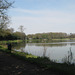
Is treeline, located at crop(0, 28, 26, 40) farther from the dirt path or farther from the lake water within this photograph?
the dirt path

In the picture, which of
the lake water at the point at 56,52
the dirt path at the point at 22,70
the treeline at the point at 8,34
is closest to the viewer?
the dirt path at the point at 22,70

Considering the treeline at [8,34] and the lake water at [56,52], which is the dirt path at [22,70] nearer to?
the lake water at [56,52]

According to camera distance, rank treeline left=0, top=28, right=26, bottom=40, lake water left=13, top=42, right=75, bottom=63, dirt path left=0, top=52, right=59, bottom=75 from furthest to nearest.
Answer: treeline left=0, top=28, right=26, bottom=40, lake water left=13, top=42, right=75, bottom=63, dirt path left=0, top=52, right=59, bottom=75

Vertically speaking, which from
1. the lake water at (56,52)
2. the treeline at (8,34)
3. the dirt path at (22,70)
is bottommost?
the lake water at (56,52)

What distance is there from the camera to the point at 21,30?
68.9 m

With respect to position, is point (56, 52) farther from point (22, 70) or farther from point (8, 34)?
point (8, 34)

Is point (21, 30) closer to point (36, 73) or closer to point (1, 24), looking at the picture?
point (1, 24)

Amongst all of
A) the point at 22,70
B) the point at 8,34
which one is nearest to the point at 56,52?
the point at 22,70

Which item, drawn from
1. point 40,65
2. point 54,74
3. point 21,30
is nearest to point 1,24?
point 40,65

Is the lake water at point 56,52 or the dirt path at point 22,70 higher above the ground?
the dirt path at point 22,70

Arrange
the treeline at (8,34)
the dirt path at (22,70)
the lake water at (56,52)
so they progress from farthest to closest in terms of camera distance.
→ the treeline at (8,34) < the lake water at (56,52) < the dirt path at (22,70)

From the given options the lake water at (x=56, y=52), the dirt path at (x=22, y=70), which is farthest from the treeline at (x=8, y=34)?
the dirt path at (x=22, y=70)

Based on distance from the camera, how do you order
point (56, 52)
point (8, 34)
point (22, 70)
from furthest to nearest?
1. point (8, 34)
2. point (56, 52)
3. point (22, 70)

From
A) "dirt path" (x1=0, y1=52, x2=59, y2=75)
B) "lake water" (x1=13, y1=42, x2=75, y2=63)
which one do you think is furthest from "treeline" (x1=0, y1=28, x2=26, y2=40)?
"dirt path" (x1=0, y1=52, x2=59, y2=75)
